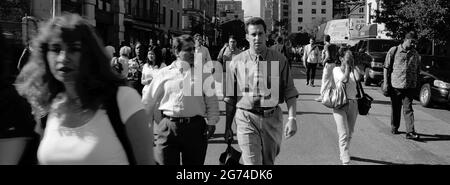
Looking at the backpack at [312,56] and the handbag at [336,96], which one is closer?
the handbag at [336,96]

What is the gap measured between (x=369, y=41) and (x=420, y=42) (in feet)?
15.9

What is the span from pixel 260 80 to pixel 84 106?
7.95ft

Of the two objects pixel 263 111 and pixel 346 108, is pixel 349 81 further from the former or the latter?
pixel 263 111

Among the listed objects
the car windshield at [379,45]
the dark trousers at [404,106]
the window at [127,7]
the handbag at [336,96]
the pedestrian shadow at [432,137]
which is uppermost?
the window at [127,7]

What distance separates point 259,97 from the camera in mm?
4746

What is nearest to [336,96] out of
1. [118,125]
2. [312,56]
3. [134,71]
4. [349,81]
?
[349,81]

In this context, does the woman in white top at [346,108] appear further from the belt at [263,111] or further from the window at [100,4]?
the window at [100,4]

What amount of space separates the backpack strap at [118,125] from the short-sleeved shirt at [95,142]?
0.05 ft

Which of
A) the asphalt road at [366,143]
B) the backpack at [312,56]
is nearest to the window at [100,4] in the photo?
the backpack at [312,56]

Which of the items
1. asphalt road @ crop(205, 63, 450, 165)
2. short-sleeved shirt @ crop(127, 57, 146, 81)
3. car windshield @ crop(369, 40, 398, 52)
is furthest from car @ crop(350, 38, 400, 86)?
short-sleeved shirt @ crop(127, 57, 146, 81)

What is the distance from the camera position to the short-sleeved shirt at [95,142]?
254 centimetres

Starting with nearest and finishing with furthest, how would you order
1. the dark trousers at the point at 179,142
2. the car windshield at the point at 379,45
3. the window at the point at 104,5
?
the dark trousers at the point at 179,142
the car windshield at the point at 379,45
the window at the point at 104,5

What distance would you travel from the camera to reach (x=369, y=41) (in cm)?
2056
